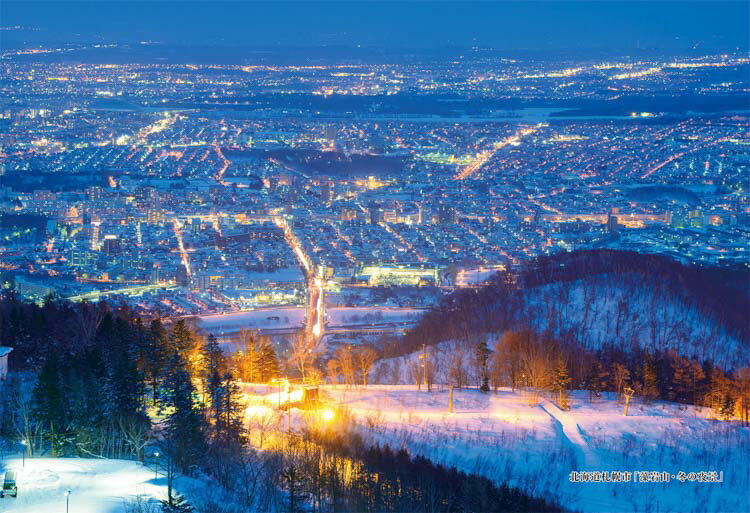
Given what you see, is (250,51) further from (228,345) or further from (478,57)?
(228,345)

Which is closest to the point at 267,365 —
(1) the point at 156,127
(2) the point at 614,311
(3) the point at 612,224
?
(2) the point at 614,311

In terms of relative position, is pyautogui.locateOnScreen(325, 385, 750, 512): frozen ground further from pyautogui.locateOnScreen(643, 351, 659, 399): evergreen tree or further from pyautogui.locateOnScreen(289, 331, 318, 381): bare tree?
pyautogui.locateOnScreen(289, 331, 318, 381): bare tree

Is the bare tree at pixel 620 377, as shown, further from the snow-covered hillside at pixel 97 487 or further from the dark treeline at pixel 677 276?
the snow-covered hillside at pixel 97 487

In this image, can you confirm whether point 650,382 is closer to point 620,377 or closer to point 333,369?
point 620,377

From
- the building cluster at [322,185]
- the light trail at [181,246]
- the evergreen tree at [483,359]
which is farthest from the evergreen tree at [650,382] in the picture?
the light trail at [181,246]

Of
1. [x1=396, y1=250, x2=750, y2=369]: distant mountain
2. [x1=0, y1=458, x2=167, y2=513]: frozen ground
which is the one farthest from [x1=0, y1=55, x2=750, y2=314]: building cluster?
[x1=0, y1=458, x2=167, y2=513]: frozen ground
